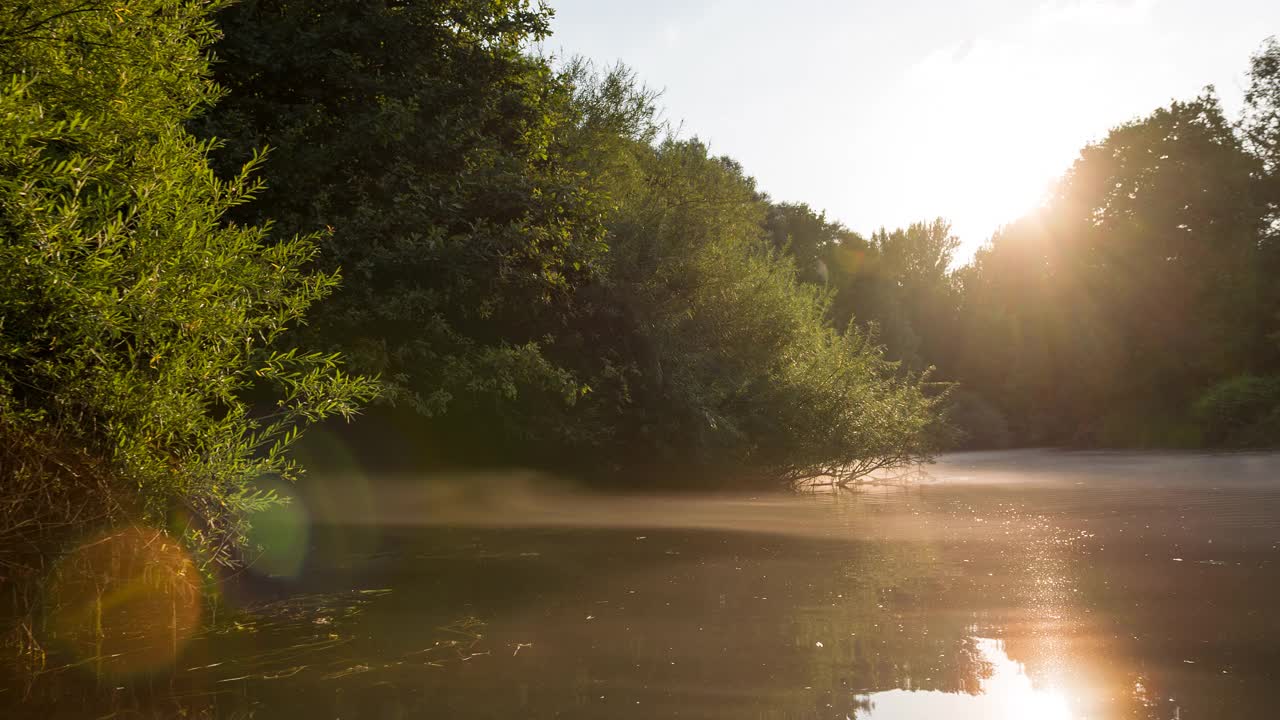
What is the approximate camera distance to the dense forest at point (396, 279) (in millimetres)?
7188

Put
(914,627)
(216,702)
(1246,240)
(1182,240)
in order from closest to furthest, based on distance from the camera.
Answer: (216,702) < (914,627) < (1246,240) < (1182,240)

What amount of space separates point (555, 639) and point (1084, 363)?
184ft

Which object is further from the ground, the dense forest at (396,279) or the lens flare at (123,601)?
the dense forest at (396,279)

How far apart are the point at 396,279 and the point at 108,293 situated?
10.7 meters

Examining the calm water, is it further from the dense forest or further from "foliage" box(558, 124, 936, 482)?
"foliage" box(558, 124, 936, 482)

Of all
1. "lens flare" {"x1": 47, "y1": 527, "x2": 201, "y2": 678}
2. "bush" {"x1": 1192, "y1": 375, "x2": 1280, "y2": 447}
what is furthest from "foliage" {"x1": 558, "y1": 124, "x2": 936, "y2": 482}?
"bush" {"x1": 1192, "y1": 375, "x2": 1280, "y2": 447}

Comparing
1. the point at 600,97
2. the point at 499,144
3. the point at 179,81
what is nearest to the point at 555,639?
the point at 179,81

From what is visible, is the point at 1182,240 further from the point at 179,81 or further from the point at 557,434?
the point at 179,81

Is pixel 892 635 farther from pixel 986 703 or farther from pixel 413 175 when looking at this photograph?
pixel 413 175

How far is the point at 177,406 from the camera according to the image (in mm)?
7520

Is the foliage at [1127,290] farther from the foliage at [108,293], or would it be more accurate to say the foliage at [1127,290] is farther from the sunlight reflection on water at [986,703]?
the foliage at [108,293]

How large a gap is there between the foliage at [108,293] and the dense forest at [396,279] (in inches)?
A: 1.1

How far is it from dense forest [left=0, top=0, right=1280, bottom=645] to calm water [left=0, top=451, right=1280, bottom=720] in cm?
139

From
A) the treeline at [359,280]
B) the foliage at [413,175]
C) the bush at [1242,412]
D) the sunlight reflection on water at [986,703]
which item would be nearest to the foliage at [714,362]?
the treeline at [359,280]
